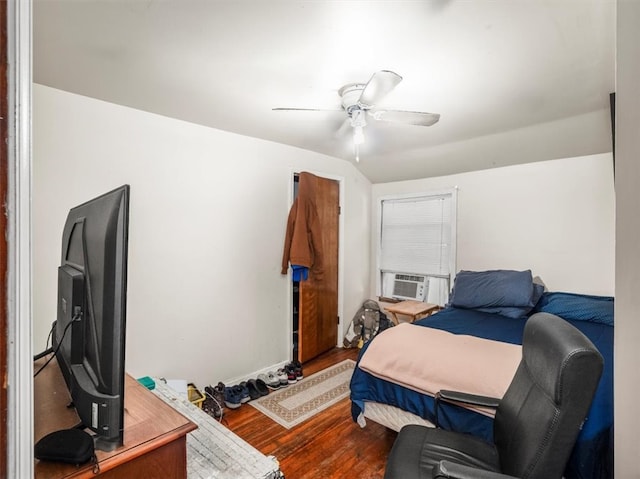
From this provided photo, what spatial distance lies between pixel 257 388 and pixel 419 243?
2.43 metres

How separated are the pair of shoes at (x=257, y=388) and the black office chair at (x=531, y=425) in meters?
1.61

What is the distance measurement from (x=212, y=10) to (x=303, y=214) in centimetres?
200

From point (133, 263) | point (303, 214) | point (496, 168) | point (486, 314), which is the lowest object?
point (486, 314)

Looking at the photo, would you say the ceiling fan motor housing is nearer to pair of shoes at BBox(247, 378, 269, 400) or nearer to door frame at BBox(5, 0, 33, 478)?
door frame at BBox(5, 0, 33, 478)

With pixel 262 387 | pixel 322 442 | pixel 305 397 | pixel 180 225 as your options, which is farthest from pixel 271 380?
pixel 180 225

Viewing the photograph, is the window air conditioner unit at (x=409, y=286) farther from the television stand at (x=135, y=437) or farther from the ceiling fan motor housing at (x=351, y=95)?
the television stand at (x=135, y=437)

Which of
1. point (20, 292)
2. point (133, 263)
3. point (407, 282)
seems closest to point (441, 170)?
point (407, 282)

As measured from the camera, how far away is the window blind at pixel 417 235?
3.82m

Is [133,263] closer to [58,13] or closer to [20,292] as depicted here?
[58,13]

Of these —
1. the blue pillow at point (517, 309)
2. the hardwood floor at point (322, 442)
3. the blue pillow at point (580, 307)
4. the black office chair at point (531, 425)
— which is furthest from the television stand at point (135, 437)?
the blue pillow at point (580, 307)

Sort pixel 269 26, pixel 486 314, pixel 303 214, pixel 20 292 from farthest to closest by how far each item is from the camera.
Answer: pixel 303 214, pixel 486 314, pixel 269 26, pixel 20 292

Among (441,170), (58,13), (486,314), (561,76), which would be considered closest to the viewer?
(58,13)

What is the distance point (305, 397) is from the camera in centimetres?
279

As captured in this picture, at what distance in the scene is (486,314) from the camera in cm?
293
